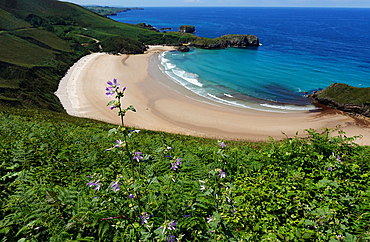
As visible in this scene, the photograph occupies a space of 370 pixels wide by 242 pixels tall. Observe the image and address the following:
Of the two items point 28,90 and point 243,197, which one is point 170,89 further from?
point 243,197

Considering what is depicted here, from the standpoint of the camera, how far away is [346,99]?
30547 millimetres

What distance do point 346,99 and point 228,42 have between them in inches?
2273

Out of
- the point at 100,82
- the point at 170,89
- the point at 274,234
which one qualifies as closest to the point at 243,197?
the point at 274,234

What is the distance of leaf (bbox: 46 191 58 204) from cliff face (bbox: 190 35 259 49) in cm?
7914

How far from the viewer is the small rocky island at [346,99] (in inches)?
1131

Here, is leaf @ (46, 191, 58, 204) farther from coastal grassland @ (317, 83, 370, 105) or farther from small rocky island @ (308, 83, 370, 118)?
coastal grassland @ (317, 83, 370, 105)

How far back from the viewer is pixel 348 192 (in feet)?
16.2

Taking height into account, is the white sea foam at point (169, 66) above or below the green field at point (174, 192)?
above

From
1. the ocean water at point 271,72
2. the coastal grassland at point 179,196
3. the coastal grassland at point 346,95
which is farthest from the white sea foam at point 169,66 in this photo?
the coastal grassland at point 179,196

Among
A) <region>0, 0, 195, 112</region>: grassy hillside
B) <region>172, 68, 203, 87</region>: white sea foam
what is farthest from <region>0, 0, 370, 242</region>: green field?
<region>172, 68, 203, 87</region>: white sea foam

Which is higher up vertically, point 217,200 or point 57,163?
point 217,200

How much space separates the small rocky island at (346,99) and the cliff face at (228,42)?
50.7 meters

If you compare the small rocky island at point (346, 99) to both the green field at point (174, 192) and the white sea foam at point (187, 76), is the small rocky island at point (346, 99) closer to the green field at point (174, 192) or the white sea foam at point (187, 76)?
the white sea foam at point (187, 76)

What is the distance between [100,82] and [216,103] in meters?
24.7
